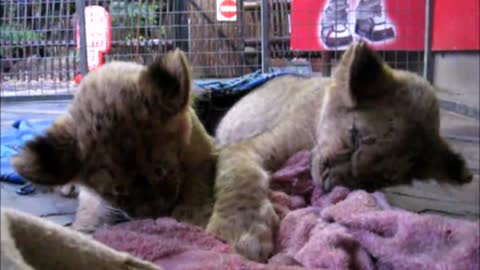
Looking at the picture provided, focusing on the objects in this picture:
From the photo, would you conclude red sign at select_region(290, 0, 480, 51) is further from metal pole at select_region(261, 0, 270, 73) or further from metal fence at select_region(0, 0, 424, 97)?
metal pole at select_region(261, 0, 270, 73)

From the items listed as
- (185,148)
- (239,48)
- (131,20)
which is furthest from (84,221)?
(131,20)

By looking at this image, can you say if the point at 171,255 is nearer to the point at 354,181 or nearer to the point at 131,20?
the point at 354,181

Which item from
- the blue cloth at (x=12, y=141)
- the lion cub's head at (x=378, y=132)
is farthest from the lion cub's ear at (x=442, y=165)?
the blue cloth at (x=12, y=141)

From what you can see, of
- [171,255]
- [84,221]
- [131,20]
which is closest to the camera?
[171,255]

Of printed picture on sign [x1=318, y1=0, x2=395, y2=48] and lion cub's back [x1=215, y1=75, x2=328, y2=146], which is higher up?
printed picture on sign [x1=318, y1=0, x2=395, y2=48]

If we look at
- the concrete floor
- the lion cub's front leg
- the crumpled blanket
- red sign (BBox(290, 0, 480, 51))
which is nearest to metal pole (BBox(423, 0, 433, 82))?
red sign (BBox(290, 0, 480, 51))

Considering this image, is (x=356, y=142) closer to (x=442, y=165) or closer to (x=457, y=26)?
(x=442, y=165)

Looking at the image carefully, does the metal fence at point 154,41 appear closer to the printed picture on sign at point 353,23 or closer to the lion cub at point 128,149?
the printed picture on sign at point 353,23

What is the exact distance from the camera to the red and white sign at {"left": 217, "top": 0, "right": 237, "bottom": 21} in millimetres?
3866

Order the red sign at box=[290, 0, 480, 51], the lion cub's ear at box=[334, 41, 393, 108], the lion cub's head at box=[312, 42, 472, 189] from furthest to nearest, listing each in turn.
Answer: the red sign at box=[290, 0, 480, 51]
the lion cub's ear at box=[334, 41, 393, 108]
the lion cub's head at box=[312, 42, 472, 189]

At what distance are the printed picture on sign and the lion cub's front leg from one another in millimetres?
1769

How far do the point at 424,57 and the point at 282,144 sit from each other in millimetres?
1339

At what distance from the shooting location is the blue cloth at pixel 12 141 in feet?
9.19

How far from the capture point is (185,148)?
2002 millimetres
